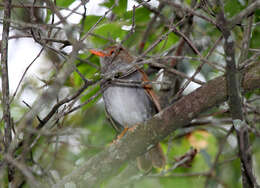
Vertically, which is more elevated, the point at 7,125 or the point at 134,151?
the point at 7,125

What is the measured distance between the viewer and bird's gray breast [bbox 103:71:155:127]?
4406 mm

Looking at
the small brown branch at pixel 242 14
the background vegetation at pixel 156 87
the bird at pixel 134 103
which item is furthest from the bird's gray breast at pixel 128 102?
the small brown branch at pixel 242 14

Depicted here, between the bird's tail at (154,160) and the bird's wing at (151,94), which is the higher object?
the bird's wing at (151,94)

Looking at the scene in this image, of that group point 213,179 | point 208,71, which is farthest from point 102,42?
point 213,179

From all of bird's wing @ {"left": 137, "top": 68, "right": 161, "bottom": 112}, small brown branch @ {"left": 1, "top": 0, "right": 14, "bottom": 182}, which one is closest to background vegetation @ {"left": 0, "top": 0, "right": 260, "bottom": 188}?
small brown branch @ {"left": 1, "top": 0, "right": 14, "bottom": 182}

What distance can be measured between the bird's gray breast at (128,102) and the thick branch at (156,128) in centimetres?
104

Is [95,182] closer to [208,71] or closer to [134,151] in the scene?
[134,151]

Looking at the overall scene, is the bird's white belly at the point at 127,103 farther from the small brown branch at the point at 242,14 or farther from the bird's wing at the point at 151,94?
the small brown branch at the point at 242,14

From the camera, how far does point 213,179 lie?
493 centimetres

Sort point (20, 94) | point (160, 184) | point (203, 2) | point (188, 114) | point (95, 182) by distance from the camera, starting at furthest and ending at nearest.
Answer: point (160, 184) < point (20, 94) < point (95, 182) < point (188, 114) < point (203, 2)

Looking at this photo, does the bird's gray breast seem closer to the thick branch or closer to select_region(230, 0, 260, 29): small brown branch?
the thick branch

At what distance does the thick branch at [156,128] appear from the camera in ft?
9.42

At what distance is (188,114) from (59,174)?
253 centimetres

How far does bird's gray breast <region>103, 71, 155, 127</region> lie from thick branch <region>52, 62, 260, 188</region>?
1038 millimetres
